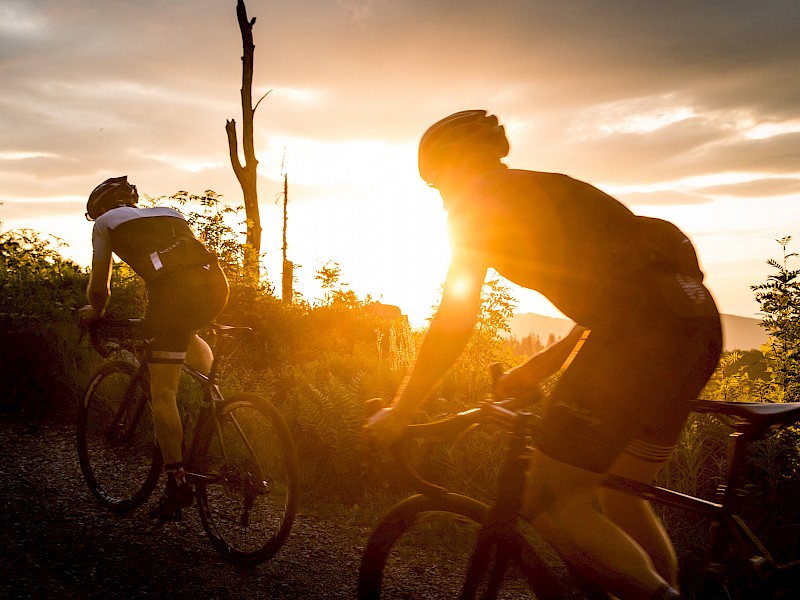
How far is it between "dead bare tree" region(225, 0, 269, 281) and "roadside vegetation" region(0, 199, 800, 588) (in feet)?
19.6

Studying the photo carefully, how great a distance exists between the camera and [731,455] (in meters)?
2.12

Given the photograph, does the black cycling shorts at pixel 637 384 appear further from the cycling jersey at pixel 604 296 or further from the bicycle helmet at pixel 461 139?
the bicycle helmet at pixel 461 139

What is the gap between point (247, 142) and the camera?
19.1 m

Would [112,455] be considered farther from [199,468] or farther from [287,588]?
[287,588]

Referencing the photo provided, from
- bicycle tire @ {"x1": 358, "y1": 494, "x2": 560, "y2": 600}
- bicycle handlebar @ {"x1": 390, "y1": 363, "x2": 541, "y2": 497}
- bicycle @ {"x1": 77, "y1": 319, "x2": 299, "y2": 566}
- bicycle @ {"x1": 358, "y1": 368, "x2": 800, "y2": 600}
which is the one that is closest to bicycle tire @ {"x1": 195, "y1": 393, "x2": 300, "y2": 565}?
bicycle @ {"x1": 77, "y1": 319, "x2": 299, "y2": 566}

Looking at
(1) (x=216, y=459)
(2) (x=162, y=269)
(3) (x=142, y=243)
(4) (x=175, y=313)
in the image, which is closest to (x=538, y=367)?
(1) (x=216, y=459)

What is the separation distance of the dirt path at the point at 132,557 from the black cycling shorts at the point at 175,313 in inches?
47.6

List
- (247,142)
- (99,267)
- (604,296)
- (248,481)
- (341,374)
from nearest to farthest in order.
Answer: (604,296)
(248,481)
(99,267)
(341,374)
(247,142)

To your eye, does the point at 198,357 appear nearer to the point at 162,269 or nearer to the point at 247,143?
the point at 162,269

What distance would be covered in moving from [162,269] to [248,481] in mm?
1549

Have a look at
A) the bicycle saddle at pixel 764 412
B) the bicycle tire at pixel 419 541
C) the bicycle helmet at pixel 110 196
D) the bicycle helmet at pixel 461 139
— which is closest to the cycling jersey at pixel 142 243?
the bicycle helmet at pixel 110 196

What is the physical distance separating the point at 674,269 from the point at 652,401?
1.49 feet

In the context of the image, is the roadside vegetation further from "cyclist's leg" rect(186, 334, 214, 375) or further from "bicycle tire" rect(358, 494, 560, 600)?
"cyclist's leg" rect(186, 334, 214, 375)

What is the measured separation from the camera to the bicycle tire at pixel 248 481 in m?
4.02
